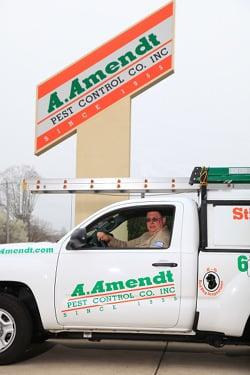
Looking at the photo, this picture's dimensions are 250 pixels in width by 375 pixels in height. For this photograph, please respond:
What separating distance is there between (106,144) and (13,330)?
1135cm

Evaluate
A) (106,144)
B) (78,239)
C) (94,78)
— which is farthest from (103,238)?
(94,78)

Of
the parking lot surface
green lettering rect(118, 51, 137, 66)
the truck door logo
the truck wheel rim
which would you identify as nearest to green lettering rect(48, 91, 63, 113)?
green lettering rect(118, 51, 137, 66)

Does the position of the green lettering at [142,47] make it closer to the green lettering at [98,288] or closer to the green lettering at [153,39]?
the green lettering at [153,39]

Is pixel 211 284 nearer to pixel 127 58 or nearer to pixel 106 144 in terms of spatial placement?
pixel 106 144

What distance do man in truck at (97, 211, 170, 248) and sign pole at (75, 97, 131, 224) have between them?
1022cm

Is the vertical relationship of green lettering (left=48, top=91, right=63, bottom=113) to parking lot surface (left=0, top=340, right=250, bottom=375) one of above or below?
above

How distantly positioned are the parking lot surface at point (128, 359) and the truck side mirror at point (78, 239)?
53.0 inches

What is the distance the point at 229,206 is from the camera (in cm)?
610

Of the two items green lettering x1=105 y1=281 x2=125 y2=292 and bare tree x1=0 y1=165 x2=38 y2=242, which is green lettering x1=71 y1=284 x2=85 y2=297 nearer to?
green lettering x1=105 y1=281 x2=125 y2=292

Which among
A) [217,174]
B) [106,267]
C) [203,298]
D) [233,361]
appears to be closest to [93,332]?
[106,267]

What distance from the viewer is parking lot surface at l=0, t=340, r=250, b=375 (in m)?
6.07

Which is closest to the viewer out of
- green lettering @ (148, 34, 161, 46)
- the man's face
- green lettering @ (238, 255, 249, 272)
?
green lettering @ (238, 255, 249, 272)

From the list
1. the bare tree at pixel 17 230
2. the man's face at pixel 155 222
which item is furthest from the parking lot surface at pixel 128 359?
the bare tree at pixel 17 230

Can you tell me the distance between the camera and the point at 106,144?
1711 cm
